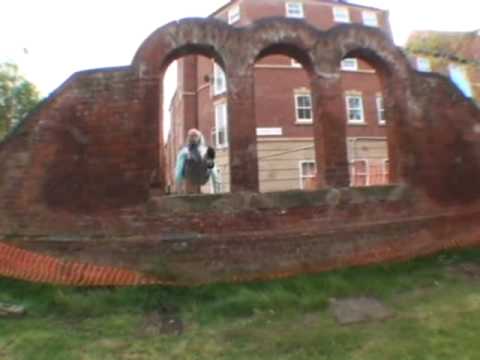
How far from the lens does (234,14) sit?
23.0m

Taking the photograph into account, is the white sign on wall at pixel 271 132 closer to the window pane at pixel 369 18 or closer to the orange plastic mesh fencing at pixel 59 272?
the window pane at pixel 369 18

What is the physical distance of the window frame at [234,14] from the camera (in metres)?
22.8

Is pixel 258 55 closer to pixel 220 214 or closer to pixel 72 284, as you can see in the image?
pixel 220 214

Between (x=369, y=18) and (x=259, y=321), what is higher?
(x=369, y=18)

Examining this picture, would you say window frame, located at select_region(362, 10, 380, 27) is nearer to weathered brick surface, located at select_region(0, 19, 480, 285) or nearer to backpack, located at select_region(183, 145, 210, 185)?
weathered brick surface, located at select_region(0, 19, 480, 285)

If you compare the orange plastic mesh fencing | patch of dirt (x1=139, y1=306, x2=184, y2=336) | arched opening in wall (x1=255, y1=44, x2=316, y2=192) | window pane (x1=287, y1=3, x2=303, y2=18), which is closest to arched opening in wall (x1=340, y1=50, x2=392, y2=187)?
arched opening in wall (x1=255, y1=44, x2=316, y2=192)

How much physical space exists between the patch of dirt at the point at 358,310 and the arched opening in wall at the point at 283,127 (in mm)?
14756

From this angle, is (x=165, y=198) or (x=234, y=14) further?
(x=234, y=14)

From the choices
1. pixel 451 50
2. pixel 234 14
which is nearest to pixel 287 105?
pixel 234 14

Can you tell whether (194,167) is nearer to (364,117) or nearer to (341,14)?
(364,117)

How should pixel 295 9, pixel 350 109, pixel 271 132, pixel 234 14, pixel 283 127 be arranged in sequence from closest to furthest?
pixel 271 132 → pixel 283 127 → pixel 234 14 → pixel 350 109 → pixel 295 9

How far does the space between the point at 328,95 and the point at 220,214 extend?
2619mm

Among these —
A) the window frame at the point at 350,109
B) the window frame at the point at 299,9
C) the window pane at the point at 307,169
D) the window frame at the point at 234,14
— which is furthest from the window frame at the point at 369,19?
Answer: the window pane at the point at 307,169

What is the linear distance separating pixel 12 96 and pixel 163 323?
2359 centimetres
